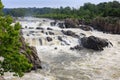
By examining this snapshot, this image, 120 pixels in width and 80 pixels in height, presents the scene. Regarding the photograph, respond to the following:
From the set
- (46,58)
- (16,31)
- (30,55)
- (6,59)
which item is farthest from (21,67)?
(46,58)

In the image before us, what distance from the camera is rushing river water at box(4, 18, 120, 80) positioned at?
2864 centimetres

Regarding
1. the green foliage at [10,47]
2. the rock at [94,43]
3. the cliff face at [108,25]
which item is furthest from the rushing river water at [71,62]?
the cliff face at [108,25]

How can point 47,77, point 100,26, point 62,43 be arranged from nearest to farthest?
point 47,77 → point 62,43 → point 100,26

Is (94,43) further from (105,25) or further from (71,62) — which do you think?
(105,25)

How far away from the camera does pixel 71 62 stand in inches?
1388

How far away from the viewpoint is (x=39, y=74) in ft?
94.3

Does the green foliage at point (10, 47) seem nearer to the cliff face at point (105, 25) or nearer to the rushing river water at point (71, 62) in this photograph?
the rushing river water at point (71, 62)

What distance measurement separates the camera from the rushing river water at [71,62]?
28641 millimetres

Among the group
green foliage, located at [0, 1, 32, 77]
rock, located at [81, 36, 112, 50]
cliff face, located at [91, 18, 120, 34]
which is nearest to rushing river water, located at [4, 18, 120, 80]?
rock, located at [81, 36, 112, 50]

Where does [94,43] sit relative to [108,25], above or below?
below

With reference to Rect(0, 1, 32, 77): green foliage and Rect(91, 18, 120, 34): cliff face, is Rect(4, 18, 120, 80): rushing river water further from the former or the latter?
Rect(91, 18, 120, 34): cliff face

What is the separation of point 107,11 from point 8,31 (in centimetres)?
7700

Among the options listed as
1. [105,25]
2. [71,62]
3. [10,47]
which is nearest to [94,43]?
[71,62]

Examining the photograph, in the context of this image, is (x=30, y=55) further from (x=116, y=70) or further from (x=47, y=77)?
(x=116, y=70)
